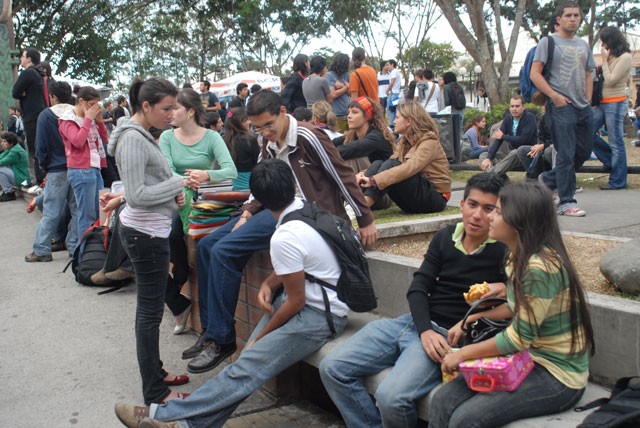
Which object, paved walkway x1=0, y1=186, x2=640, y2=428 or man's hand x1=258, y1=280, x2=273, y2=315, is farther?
paved walkway x1=0, y1=186, x2=640, y2=428

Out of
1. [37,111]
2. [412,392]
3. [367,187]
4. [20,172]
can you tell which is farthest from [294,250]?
[20,172]

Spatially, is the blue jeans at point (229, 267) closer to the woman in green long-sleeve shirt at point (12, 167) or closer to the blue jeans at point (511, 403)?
the blue jeans at point (511, 403)

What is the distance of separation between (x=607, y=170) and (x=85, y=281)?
6.49 m

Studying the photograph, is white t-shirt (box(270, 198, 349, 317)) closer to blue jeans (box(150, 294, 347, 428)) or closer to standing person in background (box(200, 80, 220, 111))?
blue jeans (box(150, 294, 347, 428))

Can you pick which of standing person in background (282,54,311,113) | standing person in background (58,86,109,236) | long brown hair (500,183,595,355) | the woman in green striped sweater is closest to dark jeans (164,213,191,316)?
standing person in background (58,86,109,236)

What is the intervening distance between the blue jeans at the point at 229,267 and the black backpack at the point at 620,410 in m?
2.29

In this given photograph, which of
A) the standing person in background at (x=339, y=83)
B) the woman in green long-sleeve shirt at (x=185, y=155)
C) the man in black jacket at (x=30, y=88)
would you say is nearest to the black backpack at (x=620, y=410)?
the woman in green long-sleeve shirt at (x=185, y=155)

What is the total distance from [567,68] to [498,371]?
399cm

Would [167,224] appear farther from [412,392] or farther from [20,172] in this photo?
[20,172]

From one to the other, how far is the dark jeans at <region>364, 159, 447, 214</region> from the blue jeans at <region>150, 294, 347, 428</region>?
75.2 inches

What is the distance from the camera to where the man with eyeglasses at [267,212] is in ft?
12.9

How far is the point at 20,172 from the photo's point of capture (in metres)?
12.3

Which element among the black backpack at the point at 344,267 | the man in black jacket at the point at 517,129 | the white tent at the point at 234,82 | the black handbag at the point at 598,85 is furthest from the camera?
the white tent at the point at 234,82

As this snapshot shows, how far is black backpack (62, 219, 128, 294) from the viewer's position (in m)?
6.25
